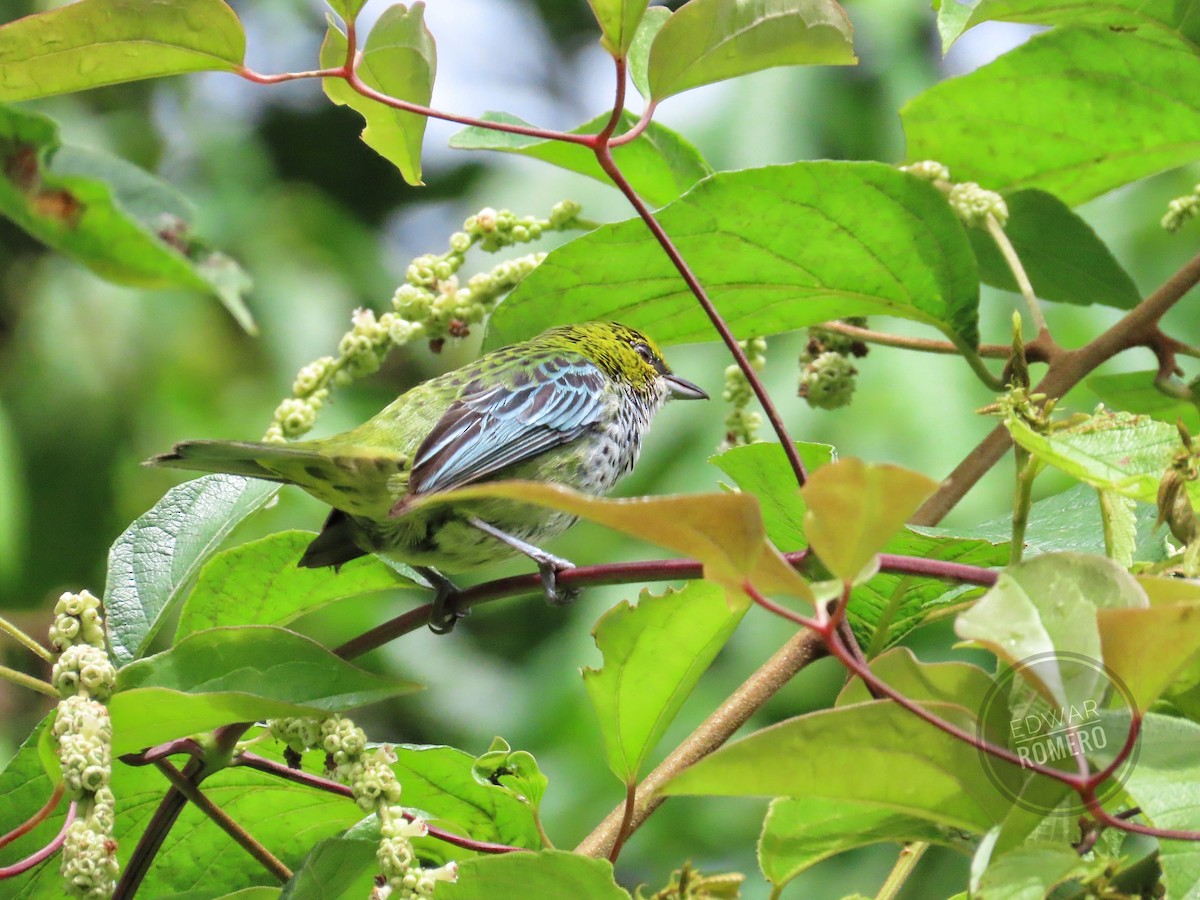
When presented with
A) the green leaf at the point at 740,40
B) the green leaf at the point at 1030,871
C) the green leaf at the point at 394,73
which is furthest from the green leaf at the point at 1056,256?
the green leaf at the point at 1030,871

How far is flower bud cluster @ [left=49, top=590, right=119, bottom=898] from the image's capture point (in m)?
1.26

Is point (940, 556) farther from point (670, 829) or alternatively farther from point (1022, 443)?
point (670, 829)

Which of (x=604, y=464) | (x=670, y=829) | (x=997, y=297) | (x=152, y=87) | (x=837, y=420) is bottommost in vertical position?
(x=670, y=829)

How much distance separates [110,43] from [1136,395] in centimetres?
181

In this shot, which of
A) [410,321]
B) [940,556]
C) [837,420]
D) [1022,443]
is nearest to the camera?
[1022,443]

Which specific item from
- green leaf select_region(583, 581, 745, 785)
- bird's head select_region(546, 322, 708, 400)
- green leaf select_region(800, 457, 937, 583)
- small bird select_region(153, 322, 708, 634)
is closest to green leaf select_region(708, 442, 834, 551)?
green leaf select_region(583, 581, 745, 785)

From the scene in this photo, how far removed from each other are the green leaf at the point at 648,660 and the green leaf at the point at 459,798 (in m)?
0.20

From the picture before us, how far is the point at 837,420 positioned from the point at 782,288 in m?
4.40

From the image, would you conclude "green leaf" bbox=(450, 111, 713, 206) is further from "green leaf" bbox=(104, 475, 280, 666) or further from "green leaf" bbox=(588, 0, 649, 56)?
"green leaf" bbox=(104, 475, 280, 666)

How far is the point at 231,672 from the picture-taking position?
4.99 feet

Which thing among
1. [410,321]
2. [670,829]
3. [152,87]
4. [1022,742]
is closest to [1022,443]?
[1022,742]

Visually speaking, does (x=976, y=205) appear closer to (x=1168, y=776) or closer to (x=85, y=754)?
(x=1168, y=776)

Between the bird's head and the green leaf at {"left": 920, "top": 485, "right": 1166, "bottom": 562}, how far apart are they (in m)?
1.52

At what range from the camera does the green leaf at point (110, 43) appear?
56.4 inches
